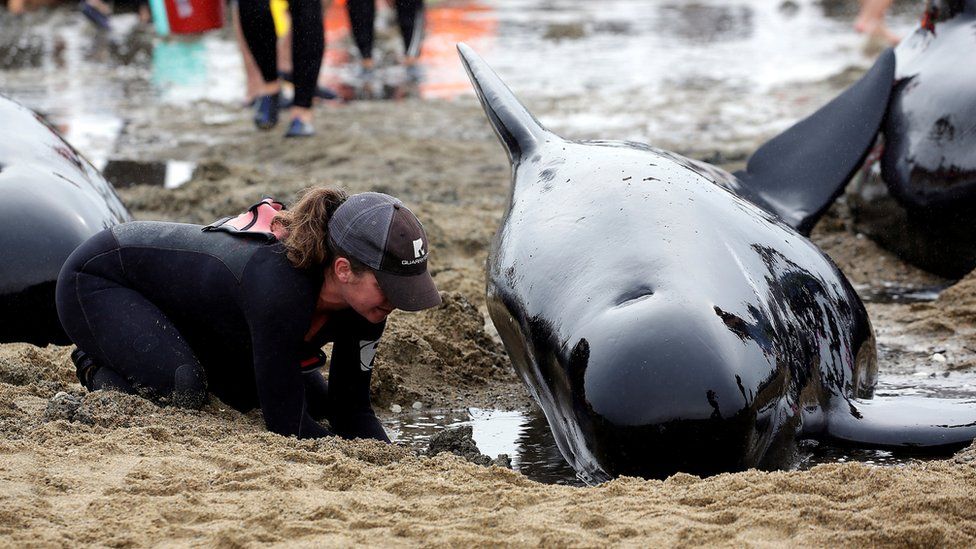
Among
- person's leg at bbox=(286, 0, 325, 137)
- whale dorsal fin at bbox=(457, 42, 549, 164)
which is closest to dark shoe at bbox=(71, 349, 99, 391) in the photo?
whale dorsal fin at bbox=(457, 42, 549, 164)

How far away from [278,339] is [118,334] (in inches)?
31.4

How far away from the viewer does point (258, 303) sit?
4.88 m

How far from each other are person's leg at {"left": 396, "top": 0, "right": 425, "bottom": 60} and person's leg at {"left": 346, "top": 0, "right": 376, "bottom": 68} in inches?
15.6

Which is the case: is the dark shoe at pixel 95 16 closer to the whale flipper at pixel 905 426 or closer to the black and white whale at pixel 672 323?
the black and white whale at pixel 672 323

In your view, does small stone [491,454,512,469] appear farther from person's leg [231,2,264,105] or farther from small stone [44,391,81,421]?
person's leg [231,2,264,105]

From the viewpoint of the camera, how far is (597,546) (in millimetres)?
3646

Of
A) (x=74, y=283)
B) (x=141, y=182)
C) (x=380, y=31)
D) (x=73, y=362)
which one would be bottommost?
(x=380, y=31)

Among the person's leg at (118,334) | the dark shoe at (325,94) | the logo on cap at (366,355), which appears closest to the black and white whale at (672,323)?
the logo on cap at (366,355)

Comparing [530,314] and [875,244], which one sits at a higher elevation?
[530,314]

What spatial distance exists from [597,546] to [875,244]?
5.39 metres

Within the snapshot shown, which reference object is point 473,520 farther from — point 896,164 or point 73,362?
point 896,164

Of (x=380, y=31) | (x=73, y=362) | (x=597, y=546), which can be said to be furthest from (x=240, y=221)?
(x=380, y=31)

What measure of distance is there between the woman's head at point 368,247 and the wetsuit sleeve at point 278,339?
0.40ft

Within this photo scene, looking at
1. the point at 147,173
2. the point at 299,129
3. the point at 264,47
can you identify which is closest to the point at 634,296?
the point at 147,173
